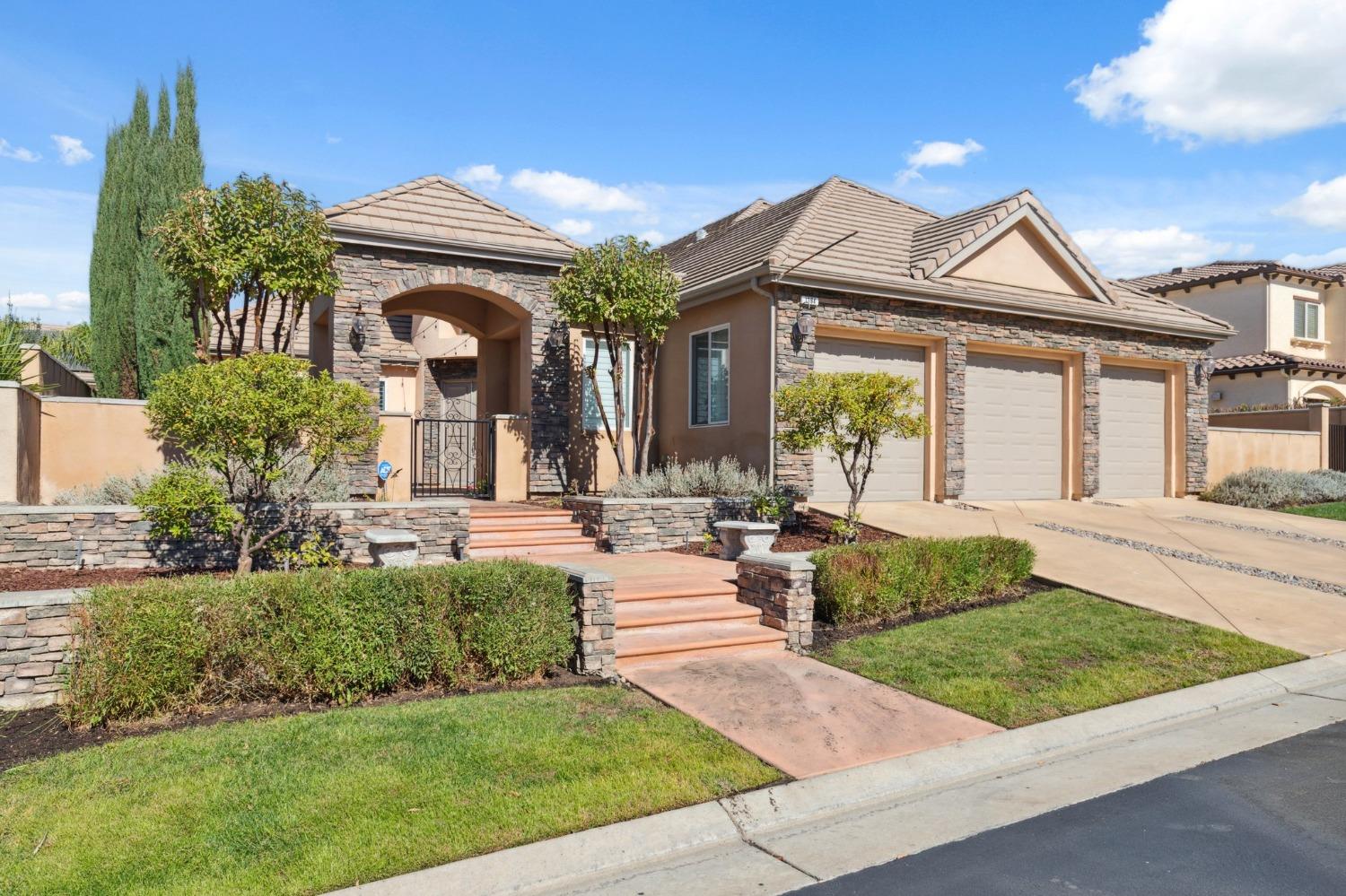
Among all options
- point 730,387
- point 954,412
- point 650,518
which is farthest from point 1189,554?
point 650,518

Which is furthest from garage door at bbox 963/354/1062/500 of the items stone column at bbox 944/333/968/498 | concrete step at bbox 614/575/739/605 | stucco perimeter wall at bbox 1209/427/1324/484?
concrete step at bbox 614/575/739/605

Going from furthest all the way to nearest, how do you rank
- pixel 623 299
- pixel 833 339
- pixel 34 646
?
1. pixel 833 339
2. pixel 623 299
3. pixel 34 646

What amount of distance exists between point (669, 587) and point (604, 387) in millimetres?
7211

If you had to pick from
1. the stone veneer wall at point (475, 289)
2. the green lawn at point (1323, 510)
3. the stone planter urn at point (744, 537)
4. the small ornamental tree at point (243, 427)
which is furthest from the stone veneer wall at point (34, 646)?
the green lawn at point (1323, 510)

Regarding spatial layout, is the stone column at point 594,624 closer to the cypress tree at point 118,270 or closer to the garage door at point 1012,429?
the garage door at point 1012,429

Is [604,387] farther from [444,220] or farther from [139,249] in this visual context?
[139,249]

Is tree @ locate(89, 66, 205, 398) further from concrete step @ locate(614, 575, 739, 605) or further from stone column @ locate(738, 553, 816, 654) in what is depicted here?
stone column @ locate(738, 553, 816, 654)

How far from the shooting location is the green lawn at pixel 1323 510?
16400mm

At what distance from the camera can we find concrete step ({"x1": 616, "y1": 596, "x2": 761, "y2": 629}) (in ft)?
25.5

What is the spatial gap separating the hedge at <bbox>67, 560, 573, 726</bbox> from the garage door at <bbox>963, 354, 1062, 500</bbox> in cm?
A: 1119

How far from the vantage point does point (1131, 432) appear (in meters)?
18.1

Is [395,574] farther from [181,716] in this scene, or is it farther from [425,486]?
[425,486]

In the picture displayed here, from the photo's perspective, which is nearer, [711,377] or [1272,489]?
[711,377]

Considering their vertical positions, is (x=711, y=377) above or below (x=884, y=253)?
below
